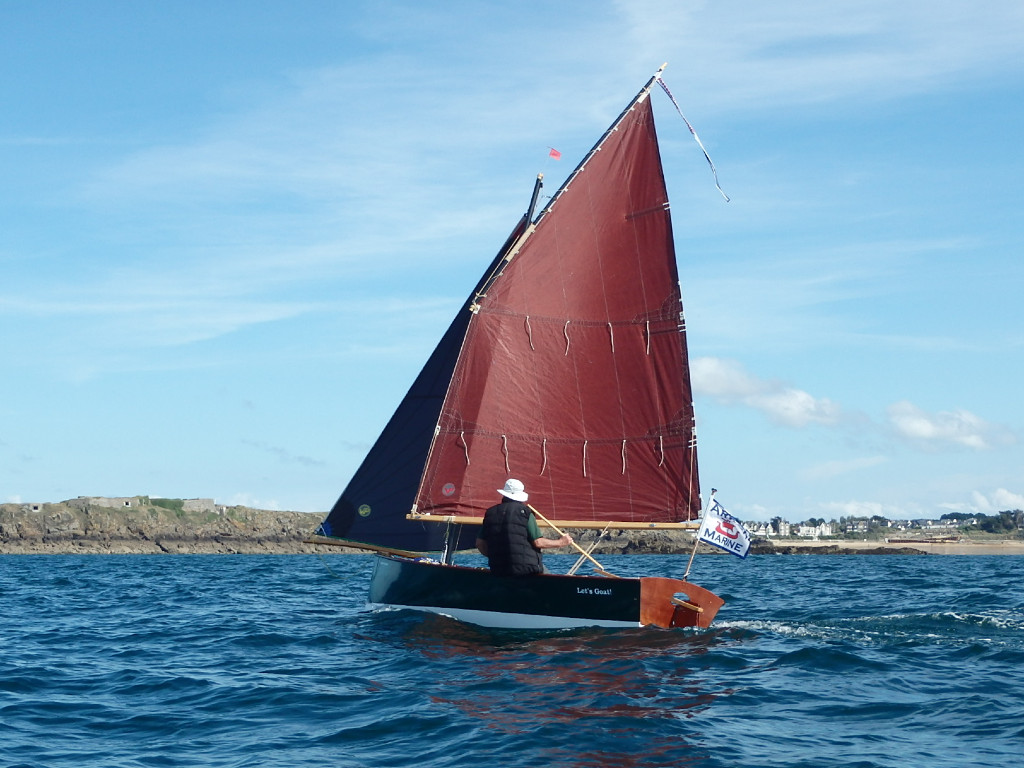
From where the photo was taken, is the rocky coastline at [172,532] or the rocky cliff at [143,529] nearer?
the rocky cliff at [143,529]

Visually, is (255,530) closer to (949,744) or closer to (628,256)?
(628,256)

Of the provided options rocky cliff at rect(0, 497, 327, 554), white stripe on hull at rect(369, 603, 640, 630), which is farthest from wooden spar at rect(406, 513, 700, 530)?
rocky cliff at rect(0, 497, 327, 554)

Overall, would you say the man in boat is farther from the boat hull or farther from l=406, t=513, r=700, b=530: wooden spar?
l=406, t=513, r=700, b=530: wooden spar

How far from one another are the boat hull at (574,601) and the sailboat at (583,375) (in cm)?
153

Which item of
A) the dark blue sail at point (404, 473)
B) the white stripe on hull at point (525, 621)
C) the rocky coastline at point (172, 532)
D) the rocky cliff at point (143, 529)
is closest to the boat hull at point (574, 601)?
the white stripe on hull at point (525, 621)

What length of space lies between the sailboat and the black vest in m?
2.59

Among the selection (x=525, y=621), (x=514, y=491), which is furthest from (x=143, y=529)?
(x=514, y=491)

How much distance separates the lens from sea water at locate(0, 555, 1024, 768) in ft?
38.2

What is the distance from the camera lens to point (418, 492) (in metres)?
23.3

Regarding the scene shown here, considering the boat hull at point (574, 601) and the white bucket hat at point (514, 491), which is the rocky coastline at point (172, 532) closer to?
the boat hull at point (574, 601)

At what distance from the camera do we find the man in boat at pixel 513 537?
20244 millimetres

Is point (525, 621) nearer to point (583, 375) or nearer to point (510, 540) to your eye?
point (510, 540)

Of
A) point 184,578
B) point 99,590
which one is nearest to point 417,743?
point 99,590

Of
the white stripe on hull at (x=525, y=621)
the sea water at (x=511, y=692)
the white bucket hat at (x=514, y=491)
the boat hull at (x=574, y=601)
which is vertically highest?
the white bucket hat at (x=514, y=491)
